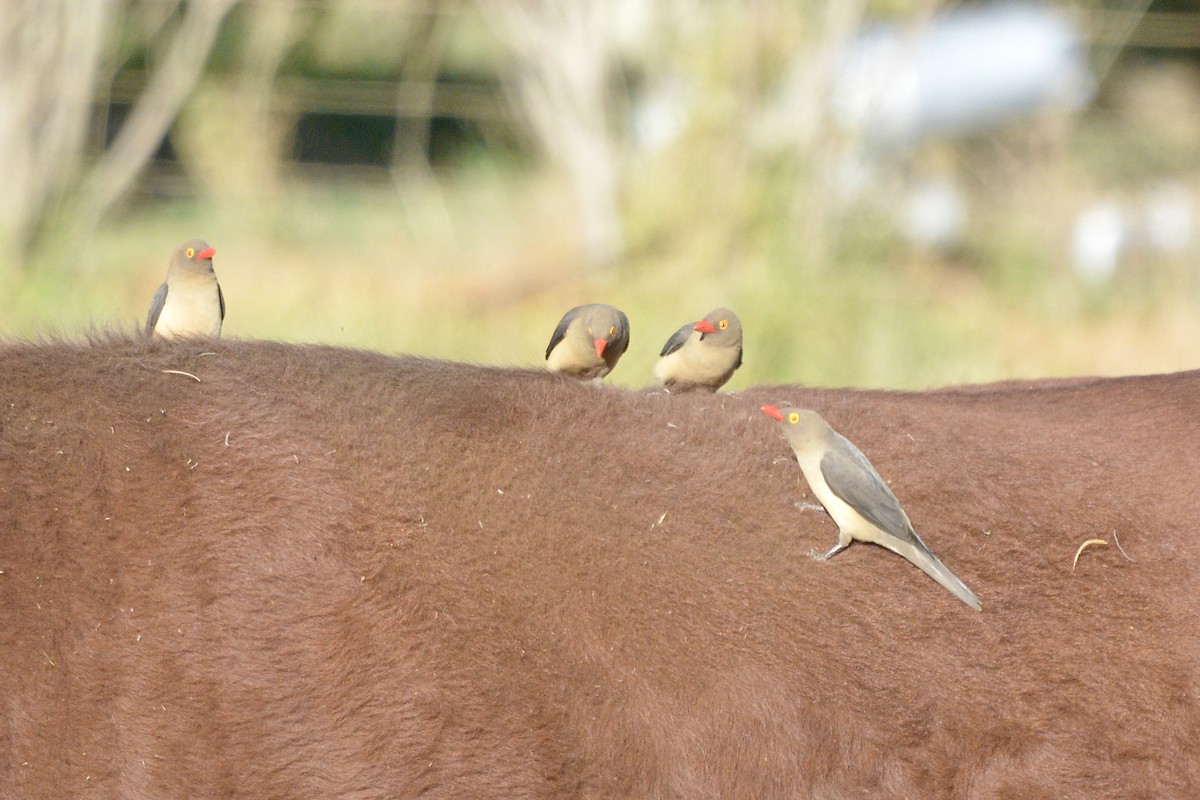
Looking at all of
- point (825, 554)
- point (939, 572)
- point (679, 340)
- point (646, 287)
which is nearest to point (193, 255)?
point (679, 340)

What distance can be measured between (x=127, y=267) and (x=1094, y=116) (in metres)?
8.85

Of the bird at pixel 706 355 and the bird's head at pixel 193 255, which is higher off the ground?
the bird's head at pixel 193 255

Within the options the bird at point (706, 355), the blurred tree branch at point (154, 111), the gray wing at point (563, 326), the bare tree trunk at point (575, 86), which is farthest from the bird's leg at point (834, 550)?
the blurred tree branch at point (154, 111)

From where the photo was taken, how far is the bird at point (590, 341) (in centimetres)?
319

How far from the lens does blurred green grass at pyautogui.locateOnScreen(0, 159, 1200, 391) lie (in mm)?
7445

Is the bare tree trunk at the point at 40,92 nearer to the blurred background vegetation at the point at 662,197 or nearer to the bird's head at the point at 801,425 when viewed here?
the blurred background vegetation at the point at 662,197

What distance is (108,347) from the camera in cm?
A: 242

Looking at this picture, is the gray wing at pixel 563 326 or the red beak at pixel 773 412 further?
the gray wing at pixel 563 326

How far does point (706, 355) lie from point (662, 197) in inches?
211

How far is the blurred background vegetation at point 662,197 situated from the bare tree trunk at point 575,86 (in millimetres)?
25

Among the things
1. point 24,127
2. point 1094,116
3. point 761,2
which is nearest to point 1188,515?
point 761,2

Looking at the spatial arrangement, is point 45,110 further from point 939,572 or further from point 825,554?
point 939,572

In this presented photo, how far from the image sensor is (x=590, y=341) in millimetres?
3225

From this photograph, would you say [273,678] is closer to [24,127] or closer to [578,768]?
[578,768]
